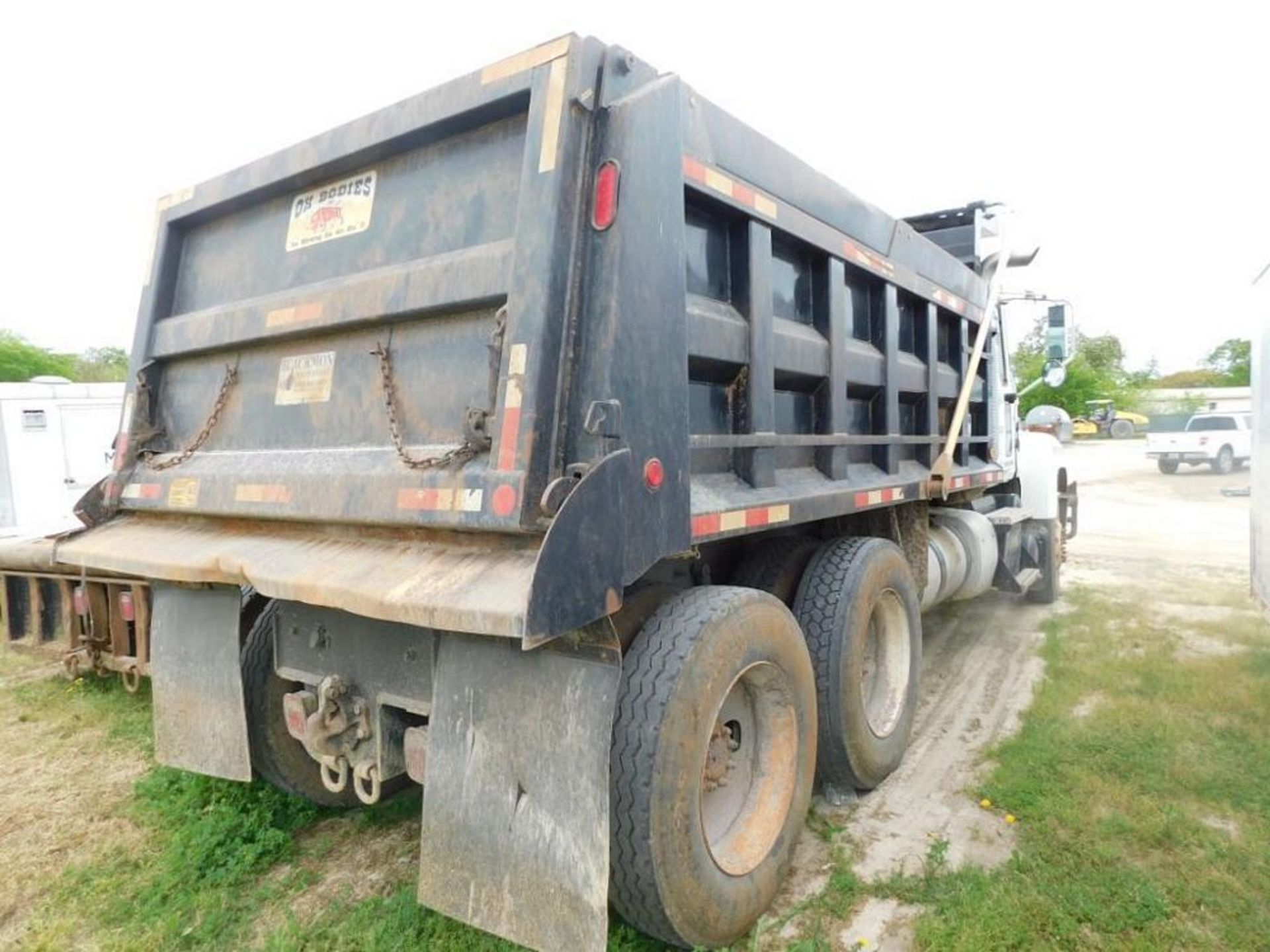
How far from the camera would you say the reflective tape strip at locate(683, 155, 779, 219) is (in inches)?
101

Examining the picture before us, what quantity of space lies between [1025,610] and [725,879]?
5.78m

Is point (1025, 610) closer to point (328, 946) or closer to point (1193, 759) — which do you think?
point (1193, 759)

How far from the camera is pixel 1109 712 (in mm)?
4492

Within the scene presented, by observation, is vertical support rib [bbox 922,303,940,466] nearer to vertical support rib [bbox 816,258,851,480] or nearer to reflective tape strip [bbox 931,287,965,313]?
reflective tape strip [bbox 931,287,965,313]

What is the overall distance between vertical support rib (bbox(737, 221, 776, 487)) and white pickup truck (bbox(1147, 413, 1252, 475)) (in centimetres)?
2604

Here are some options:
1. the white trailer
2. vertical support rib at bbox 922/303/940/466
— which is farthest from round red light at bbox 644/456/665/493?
the white trailer

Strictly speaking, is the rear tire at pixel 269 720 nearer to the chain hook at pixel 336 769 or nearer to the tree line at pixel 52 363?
the chain hook at pixel 336 769

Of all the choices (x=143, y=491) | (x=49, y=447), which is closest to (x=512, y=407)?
(x=143, y=491)

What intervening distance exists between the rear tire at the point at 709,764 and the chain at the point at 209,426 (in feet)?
6.73

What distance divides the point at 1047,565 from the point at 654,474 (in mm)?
6216

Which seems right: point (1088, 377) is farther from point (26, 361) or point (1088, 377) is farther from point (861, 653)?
point (26, 361)

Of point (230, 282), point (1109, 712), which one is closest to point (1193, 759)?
point (1109, 712)

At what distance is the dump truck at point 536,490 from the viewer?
7.20 ft

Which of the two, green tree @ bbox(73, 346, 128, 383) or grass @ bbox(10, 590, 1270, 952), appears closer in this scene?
grass @ bbox(10, 590, 1270, 952)
